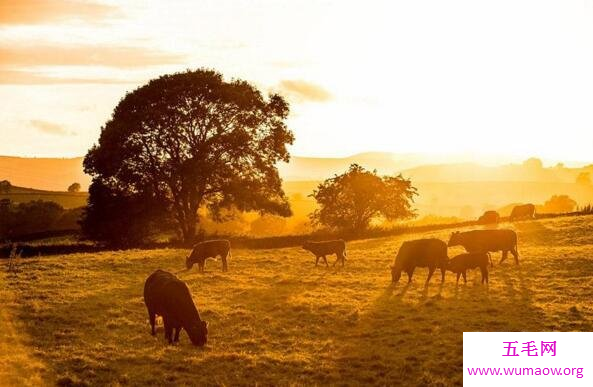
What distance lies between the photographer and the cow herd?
1736cm

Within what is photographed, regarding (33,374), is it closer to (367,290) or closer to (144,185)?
(367,290)

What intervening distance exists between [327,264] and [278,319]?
41.1 ft

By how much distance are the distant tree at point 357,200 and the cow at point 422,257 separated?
30.5 m

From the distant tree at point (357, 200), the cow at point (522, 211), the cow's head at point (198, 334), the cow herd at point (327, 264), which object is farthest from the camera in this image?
the distant tree at point (357, 200)

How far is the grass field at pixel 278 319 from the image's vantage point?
1534 centimetres

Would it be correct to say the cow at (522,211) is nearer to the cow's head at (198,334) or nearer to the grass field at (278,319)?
the grass field at (278,319)

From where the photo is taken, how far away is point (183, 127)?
45.8m

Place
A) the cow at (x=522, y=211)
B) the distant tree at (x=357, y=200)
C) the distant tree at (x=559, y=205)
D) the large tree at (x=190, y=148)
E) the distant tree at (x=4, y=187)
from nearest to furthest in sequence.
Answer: the large tree at (x=190, y=148)
the cow at (x=522, y=211)
the distant tree at (x=357, y=200)
the distant tree at (x=4, y=187)
the distant tree at (x=559, y=205)

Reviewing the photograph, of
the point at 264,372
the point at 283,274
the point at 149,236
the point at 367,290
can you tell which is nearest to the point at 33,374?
the point at 264,372

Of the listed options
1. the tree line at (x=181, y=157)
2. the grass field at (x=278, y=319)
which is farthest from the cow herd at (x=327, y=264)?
the tree line at (x=181, y=157)

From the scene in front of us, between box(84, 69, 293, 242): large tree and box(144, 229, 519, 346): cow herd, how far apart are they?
14792 millimetres

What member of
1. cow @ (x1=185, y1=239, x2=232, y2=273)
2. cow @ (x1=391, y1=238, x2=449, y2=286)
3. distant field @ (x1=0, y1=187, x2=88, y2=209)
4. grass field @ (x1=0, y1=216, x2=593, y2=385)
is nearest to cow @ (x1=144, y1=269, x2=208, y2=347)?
grass field @ (x1=0, y1=216, x2=593, y2=385)

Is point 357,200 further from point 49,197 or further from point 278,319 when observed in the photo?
point 49,197

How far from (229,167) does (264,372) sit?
32575 millimetres
